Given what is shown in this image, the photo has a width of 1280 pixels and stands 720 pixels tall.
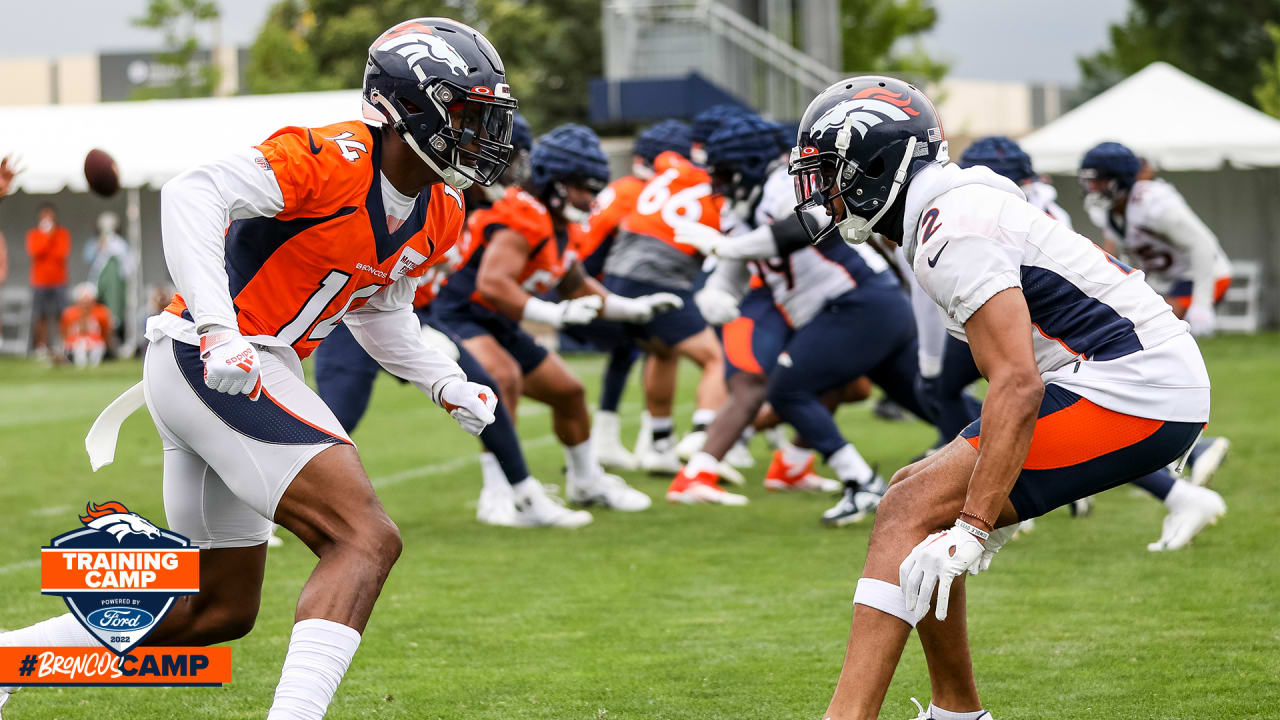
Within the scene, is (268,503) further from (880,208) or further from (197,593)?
(880,208)

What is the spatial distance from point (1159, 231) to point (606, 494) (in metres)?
3.80

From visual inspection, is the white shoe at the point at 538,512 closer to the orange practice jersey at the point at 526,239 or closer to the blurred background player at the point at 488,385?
the blurred background player at the point at 488,385

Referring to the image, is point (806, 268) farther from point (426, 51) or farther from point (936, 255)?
point (936, 255)

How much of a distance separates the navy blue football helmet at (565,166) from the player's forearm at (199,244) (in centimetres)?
438

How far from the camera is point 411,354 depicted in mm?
4414

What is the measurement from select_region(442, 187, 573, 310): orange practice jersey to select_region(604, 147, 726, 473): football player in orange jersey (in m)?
1.83

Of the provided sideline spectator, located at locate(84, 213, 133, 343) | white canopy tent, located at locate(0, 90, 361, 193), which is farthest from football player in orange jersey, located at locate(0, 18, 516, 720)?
sideline spectator, located at locate(84, 213, 133, 343)

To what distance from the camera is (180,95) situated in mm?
35219

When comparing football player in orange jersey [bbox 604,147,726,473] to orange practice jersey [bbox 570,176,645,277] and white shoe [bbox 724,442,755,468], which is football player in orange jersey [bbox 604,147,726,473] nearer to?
orange practice jersey [bbox 570,176,645,277]

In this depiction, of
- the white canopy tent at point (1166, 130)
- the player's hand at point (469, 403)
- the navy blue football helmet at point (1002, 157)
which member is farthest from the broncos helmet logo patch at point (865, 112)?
the white canopy tent at point (1166, 130)

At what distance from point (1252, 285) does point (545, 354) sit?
60.1 feet

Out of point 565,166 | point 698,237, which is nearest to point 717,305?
point 698,237

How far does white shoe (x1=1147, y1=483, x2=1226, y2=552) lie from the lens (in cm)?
668

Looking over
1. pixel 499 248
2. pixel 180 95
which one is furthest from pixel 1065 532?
pixel 180 95
